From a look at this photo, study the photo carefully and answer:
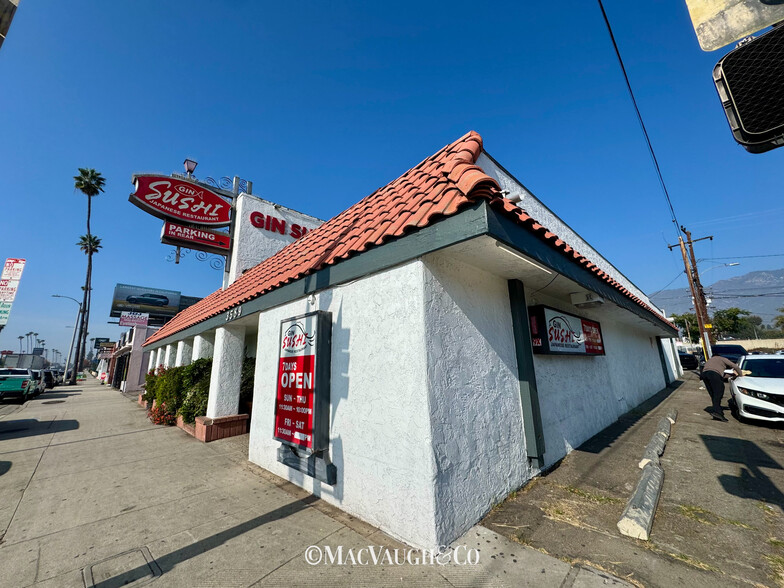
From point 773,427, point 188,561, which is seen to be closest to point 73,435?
point 188,561

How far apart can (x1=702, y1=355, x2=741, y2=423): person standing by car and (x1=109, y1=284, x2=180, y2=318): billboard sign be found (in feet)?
194

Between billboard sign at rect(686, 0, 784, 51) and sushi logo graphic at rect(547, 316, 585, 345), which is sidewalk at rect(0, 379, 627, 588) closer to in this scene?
sushi logo graphic at rect(547, 316, 585, 345)

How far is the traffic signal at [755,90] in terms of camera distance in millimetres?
1366

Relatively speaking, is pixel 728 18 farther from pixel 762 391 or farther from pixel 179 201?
pixel 179 201

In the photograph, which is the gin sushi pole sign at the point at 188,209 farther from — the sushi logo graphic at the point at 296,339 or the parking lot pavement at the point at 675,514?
the parking lot pavement at the point at 675,514

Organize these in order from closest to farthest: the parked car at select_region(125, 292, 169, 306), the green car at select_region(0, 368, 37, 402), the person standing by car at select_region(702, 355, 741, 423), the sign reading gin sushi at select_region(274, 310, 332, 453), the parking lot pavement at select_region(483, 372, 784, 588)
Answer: the parking lot pavement at select_region(483, 372, 784, 588) < the sign reading gin sushi at select_region(274, 310, 332, 453) < the person standing by car at select_region(702, 355, 741, 423) < the green car at select_region(0, 368, 37, 402) < the parked car at select_region(125, 292, 169, 306)

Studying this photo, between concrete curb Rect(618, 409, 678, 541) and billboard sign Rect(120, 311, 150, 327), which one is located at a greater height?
billboard sign Rect(120, 311, 150, 327)

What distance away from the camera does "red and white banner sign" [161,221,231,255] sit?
8434mm

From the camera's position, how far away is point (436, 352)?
3070 millimetres

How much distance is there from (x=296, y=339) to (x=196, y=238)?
21.8 ft

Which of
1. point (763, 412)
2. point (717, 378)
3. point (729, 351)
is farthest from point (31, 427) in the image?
point (729, 351)

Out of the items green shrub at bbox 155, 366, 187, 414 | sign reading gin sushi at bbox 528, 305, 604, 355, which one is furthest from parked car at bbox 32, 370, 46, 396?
sign reading gin sushi at bbox 528, 305, 604, 355

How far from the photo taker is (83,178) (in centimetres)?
3112

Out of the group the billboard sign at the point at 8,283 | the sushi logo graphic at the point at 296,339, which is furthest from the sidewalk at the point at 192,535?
the billboard sign at the point at 8,283
